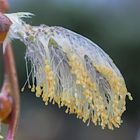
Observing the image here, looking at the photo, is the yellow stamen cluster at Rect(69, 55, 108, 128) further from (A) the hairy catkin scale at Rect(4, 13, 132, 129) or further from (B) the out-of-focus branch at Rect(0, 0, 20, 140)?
(B) the out-of-focus branch at Rect(0, 0, 20, 140)

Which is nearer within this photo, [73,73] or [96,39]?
[73,73]

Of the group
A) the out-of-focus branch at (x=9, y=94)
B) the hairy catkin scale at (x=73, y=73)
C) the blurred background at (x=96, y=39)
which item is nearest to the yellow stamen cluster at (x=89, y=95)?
the hairy catkin scale at (x=73, y=73)

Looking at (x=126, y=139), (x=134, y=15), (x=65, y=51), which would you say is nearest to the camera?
(x=65, y=51)

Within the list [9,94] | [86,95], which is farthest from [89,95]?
[9,94]

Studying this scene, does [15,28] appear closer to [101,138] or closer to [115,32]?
[115,32]

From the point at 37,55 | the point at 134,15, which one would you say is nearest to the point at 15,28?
the point at 37,55

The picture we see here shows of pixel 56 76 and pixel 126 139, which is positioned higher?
pixel 56 76

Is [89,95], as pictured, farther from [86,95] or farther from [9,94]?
[9,94]

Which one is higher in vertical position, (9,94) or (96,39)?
(9,94)

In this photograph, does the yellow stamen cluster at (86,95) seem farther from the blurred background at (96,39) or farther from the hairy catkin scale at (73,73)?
the blurred background at (96,39)
